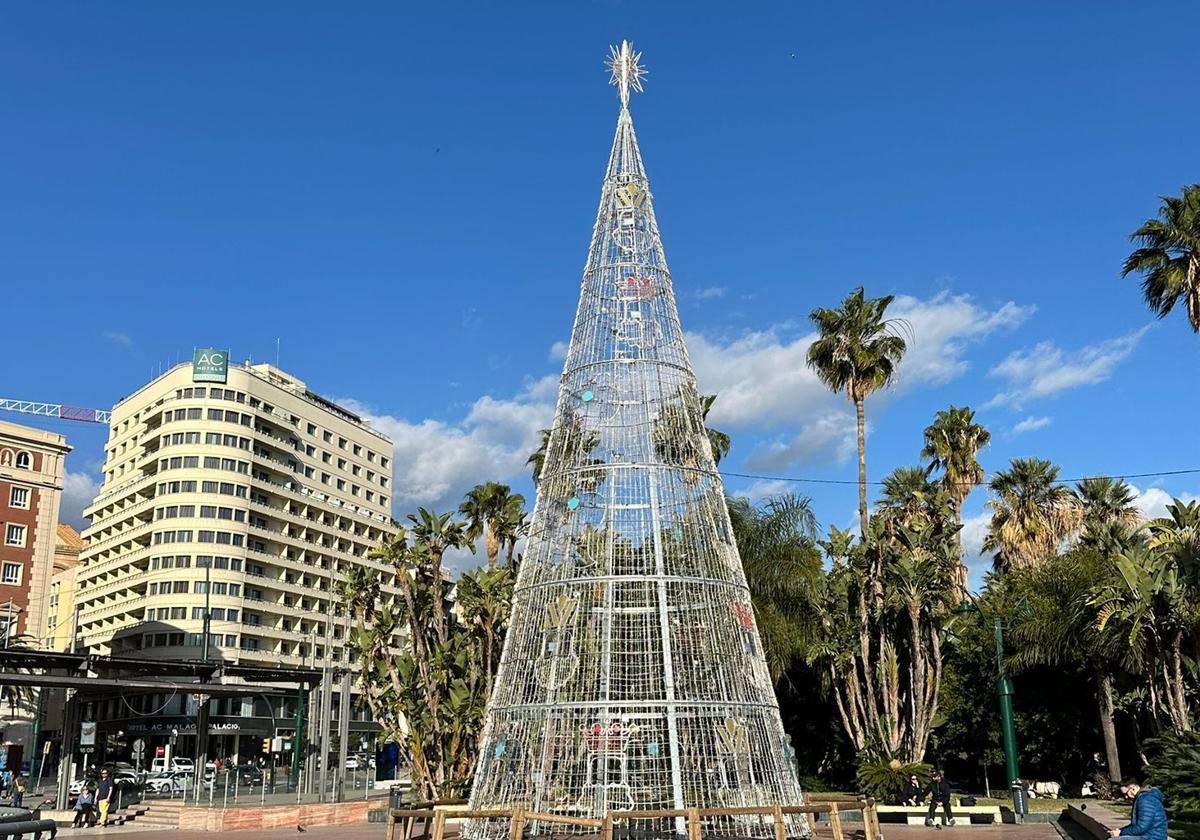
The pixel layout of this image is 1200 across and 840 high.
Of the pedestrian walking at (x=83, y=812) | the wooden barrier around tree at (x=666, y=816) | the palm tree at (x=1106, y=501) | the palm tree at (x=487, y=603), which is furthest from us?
the palm tree at (x=1106, y=501)

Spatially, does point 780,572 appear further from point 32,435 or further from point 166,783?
point 32,435

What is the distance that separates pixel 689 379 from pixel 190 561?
5822 cm

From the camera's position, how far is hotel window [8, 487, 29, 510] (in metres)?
62.5

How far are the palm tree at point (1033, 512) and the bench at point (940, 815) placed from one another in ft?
71.3

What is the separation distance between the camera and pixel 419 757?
25.9 meters

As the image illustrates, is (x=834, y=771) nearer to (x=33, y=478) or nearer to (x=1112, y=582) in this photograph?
(x=1112, y=582)

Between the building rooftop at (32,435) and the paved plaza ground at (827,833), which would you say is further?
the building rooftop at (32,435)

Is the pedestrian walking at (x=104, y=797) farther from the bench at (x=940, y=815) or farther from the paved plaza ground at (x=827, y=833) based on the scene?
the bench at (x=940, y=815)

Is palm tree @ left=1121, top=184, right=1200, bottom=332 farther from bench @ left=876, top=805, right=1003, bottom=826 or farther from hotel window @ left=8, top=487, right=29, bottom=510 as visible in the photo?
hotel window @ left=8, top=487, right=29, bottom=510

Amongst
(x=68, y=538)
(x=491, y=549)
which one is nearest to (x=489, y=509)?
(x=491, y=549)

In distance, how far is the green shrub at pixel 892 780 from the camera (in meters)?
25.7

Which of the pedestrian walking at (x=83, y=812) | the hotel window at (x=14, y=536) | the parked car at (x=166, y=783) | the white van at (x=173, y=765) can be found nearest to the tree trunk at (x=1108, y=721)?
the parked car at (x=166, y=783)

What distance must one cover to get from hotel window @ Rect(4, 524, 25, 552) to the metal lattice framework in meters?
55.4

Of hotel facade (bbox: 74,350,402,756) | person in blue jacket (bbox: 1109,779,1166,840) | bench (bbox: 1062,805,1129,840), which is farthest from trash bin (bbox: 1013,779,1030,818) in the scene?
hotel facade (bbox: 74,350,402,756)
